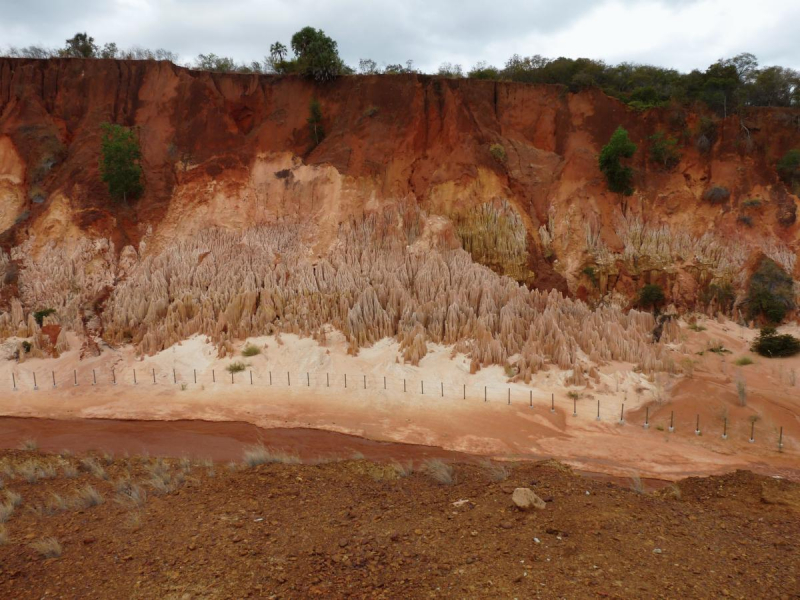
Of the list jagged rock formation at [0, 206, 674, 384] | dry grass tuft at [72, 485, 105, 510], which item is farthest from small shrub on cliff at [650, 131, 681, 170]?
dry grass tuft at [72, 485, 105, 510]

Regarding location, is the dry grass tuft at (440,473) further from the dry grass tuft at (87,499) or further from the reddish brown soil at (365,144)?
the reddish brown soil at (365,144)

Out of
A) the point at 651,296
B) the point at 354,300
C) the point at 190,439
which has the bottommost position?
the point at 190,439

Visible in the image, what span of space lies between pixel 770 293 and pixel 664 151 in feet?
24.7

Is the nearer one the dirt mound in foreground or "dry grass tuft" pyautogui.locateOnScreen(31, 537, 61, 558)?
the dirt mound in foreground

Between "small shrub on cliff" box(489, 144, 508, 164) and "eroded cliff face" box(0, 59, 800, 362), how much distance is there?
1.03 feet

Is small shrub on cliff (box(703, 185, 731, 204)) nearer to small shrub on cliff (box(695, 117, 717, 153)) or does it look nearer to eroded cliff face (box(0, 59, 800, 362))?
eroded cliff face (box(0, 59, 800, 362))

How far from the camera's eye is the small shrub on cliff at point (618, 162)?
20.6 metres

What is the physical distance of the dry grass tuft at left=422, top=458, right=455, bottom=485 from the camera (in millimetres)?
7634

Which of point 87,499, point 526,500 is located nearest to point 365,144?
point 87,499

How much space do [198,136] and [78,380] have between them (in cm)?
1234

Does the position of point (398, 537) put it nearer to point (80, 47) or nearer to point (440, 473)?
point (440, 473)

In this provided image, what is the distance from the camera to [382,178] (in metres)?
21.2

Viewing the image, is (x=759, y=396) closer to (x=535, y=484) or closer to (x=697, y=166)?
(x=535, y=484)

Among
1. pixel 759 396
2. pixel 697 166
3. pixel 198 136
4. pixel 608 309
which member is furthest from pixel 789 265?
pixel 198 136
